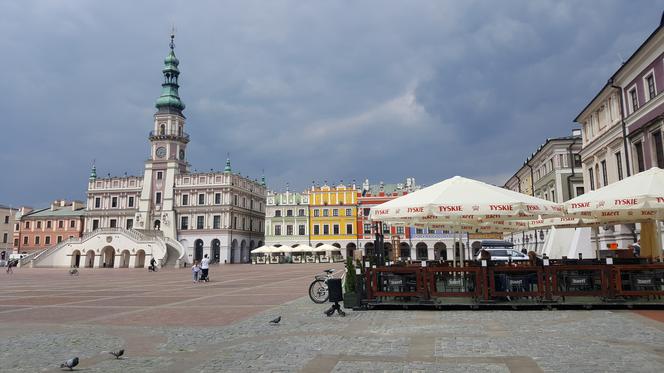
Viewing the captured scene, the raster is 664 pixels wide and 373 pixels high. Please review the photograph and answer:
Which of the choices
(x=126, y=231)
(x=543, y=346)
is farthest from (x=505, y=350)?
(x=126, y=231)

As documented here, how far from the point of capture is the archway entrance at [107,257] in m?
61.3

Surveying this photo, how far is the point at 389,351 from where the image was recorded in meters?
7.27

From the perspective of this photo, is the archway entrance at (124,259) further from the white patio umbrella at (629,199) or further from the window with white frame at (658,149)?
the white patio umbrella at (629,199)

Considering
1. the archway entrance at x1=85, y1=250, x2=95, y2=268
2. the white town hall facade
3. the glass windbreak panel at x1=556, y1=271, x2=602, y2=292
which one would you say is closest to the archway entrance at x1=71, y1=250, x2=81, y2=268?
the archway entrance at x1=85, y1=250, x2=95, y2=268

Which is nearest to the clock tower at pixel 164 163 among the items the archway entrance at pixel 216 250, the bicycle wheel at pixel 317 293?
the archway entrance at pixel 216 250

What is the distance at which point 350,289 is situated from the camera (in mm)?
12281

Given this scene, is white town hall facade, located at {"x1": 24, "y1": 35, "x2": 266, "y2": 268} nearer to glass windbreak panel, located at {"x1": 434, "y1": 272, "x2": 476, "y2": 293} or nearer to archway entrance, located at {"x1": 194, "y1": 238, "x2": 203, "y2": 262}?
archway entrance, located at {"x1": 194, "y1": 238, "x2": 203, "y2": 262}

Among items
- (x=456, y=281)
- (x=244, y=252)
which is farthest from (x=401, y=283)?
(x=244, y=252)

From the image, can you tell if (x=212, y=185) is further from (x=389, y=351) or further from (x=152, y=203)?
(x=389, y=351)

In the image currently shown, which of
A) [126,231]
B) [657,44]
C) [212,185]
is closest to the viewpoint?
[657,44]

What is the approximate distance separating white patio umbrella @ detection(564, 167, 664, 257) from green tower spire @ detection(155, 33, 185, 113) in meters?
73.2

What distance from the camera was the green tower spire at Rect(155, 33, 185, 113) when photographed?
76.2 metres

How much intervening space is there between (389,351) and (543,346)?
2.46 metres

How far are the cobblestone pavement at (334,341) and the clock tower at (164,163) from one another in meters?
64.3
